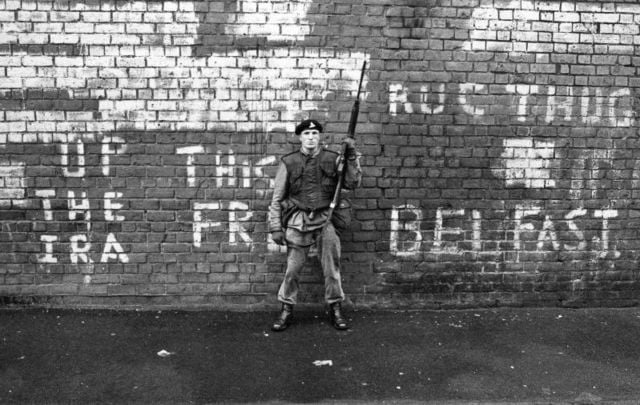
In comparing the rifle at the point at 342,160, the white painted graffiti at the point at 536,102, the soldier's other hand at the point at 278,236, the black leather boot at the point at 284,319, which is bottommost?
the black leather boot at the point at 284,319

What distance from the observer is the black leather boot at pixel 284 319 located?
16.9 ft

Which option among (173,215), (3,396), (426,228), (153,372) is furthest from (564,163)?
(3,396)

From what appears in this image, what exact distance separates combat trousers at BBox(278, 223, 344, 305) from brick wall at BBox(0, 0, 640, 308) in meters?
0.46

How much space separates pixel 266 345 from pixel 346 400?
1103 mm

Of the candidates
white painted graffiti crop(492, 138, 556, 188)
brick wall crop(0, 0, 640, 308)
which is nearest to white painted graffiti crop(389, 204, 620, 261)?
brick wall crop(0, 0, 640, 308)

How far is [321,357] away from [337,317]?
26.6 inches

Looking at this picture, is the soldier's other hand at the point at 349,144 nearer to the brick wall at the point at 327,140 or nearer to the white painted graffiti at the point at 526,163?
the brick wall at the point at 327,140

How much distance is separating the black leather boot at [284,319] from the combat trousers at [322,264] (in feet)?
0.21

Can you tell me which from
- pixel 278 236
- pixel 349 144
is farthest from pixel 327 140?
pixel 278 236

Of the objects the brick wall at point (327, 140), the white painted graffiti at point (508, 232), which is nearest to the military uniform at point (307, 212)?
the brick wall at point (327, 140)

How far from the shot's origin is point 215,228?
18.4 ft

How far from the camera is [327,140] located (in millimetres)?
5617

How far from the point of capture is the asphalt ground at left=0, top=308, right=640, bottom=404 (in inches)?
159

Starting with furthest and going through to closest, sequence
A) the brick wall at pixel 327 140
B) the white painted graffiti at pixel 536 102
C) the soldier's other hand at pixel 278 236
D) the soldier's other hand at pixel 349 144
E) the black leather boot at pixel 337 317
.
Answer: the white painted graffiti at pixel 536 102 → the brick wall at pixel 327 140 → the black leather boot at pixel 337 317 → the soldier's other hand at pixel 278 236 → the soldier's other hand at pixel 349 144
